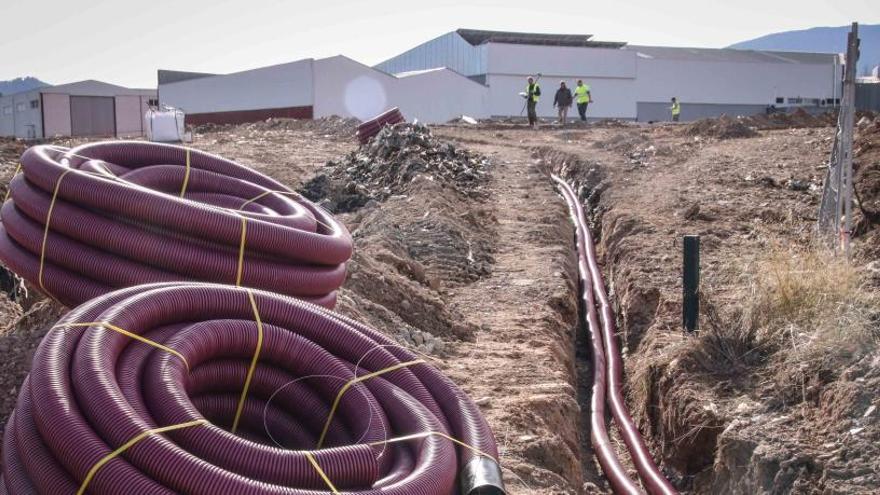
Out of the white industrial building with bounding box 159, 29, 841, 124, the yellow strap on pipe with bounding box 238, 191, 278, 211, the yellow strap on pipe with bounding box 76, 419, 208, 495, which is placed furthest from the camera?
the white industrial building with bounding box 159, 29, 841, 124

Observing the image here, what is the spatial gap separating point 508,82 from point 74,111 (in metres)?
19.8

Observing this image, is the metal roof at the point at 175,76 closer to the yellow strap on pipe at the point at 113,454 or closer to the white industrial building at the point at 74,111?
the white industrial building at the point at 74,111

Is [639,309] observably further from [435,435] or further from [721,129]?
[721,129]

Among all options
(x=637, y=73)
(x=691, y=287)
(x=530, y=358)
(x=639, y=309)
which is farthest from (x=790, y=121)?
(x=530, y=358)

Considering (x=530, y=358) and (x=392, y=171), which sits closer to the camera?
(x=530, y=358)

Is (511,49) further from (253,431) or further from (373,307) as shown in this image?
(253,431)

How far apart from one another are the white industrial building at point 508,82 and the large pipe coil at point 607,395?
24.8 m

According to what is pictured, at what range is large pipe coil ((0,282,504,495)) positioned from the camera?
328 cm

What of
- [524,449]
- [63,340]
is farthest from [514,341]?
[63,340]

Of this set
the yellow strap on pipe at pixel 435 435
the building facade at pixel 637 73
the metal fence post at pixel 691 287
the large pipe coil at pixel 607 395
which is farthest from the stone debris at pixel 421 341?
the building facade at pixel 637 73

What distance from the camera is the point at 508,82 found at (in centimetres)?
4375

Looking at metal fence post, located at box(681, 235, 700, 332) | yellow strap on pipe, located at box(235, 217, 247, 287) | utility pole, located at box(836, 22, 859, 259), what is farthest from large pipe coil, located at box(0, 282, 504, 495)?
utility pole, located at box(836, 22, 859, 259)

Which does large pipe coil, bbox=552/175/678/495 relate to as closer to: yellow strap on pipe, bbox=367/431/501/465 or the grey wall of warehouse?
yellow strap on pipe, bbox=367/431/501/465

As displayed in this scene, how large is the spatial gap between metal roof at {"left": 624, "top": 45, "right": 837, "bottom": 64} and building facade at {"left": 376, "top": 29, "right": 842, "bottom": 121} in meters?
0.05
